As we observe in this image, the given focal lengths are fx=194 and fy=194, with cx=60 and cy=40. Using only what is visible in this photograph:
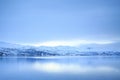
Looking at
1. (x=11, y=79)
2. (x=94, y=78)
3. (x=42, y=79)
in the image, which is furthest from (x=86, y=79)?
(x=11, y=79)

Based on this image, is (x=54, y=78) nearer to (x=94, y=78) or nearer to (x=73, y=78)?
(x=73, y=78)

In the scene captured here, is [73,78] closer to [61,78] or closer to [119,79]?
[61,78]

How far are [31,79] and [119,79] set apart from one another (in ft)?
9.87

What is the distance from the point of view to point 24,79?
673 cm

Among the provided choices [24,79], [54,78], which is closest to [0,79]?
[24,79]

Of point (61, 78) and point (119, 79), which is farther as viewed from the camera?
point (61, 78)

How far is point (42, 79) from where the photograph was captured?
22.0ft

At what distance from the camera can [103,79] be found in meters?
6.54

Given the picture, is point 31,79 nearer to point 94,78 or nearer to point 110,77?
point 94,78

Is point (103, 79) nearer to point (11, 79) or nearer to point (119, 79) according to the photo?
point (119, 79)

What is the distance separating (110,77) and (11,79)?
3.44 metres

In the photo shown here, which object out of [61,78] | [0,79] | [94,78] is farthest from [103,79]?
[0,79]

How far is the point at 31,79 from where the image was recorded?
684 centimetres

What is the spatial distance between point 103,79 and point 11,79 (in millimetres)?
3138
